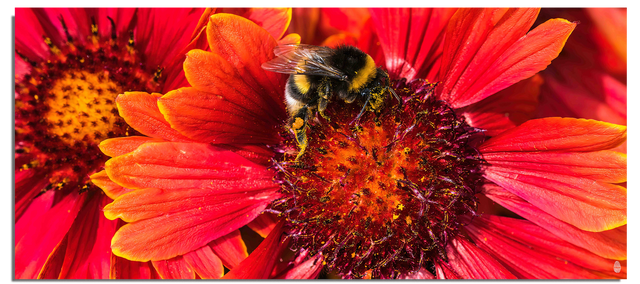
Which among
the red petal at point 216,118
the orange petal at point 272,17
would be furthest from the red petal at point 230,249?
the orange petal at point 272,17

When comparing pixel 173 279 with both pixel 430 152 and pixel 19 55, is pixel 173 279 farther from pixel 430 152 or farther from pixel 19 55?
pixel 19 55

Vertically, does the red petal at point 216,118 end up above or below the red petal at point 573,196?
above

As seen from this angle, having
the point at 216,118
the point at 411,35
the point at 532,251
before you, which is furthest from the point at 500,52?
the point at 216,118

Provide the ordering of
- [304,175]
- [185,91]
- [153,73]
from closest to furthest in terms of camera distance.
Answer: [185,91], [304,175], [153,73]

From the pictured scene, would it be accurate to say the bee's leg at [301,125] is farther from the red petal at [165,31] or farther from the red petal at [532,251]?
the red petal at [532,251]

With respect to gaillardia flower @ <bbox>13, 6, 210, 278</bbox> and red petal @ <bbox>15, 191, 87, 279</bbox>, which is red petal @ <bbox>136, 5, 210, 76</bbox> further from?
red petal @ <bbox>15, 191, 87, 279</bbox>

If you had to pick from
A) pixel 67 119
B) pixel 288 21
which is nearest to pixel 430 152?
pixel 288 21

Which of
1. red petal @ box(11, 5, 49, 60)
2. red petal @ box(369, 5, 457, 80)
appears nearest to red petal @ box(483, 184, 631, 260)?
red petal @ box(369, 5, 457, 80)
